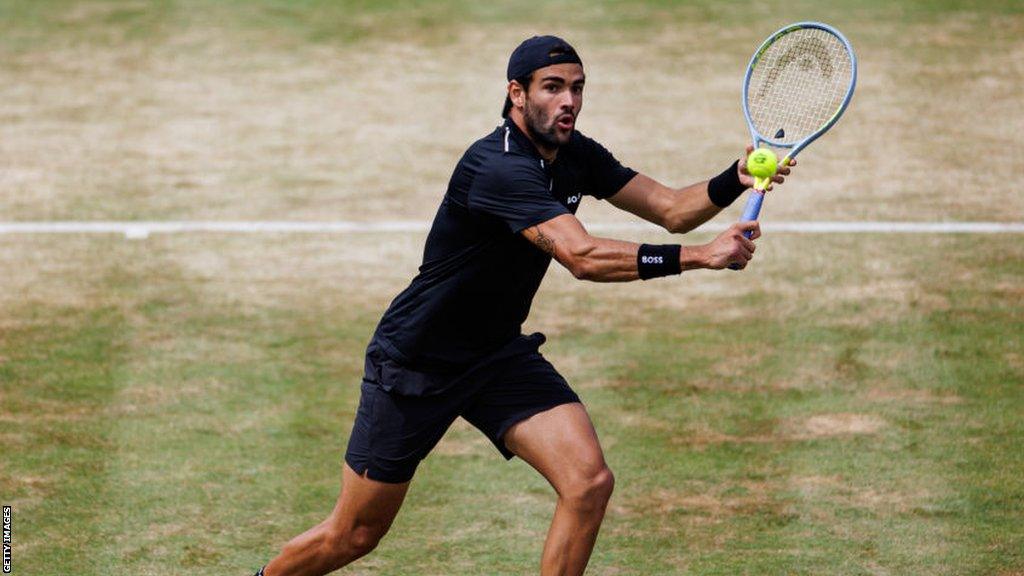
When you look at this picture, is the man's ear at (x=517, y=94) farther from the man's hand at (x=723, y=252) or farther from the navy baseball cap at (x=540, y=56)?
the man's hand at (x=723, y=252)

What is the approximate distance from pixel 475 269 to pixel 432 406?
2.09 ft

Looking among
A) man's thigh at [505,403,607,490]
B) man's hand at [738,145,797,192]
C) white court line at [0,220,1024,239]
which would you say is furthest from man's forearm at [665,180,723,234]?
white court line at [0,220,1024,239]

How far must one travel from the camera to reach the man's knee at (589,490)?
6.71 metres

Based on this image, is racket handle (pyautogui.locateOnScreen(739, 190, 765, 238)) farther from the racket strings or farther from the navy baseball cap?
the racket strings

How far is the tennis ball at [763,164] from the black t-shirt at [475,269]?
80 centimetres

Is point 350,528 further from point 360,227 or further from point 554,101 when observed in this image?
point 360,227

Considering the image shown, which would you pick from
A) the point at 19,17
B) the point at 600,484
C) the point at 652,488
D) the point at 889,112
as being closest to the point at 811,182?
the point at 889,112

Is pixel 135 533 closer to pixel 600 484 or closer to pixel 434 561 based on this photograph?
pixel 434 561

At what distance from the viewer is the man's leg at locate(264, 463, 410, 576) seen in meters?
7.02

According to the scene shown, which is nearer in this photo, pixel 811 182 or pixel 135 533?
pixel 135 533

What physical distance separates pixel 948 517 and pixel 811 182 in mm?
6513

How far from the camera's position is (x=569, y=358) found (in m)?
11.1

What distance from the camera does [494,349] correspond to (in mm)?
7137

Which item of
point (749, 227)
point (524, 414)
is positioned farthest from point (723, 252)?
point (524, 414)
